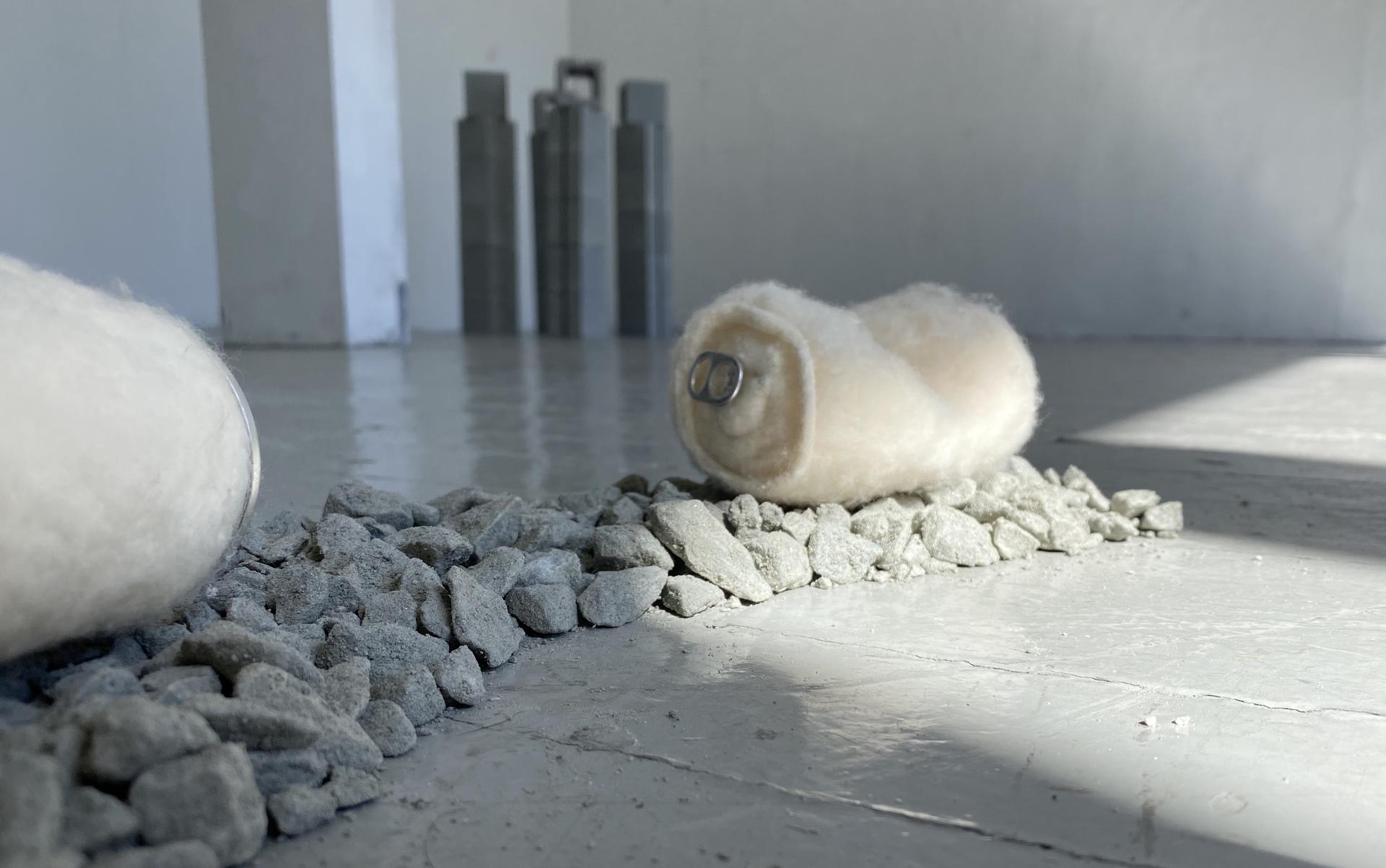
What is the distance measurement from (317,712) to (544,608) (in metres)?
0.47

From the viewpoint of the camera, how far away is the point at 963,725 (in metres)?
1.17

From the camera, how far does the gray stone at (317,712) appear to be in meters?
1.03

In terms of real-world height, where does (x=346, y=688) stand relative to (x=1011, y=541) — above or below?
above

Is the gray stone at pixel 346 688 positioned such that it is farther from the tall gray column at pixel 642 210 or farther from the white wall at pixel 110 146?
the tall gray column at pixel 642 210

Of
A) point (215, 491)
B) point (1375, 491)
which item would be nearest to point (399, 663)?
point (215, 491)

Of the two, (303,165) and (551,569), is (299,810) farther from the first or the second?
(303,165)

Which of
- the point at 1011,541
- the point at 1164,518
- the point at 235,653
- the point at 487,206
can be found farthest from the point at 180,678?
the point at 487,206

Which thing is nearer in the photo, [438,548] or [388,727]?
[388,727]

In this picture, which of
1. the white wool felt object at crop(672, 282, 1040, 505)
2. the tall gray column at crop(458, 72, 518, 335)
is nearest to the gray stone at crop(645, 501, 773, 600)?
the white wool felt object at crop(672, 282, 1040, 505)

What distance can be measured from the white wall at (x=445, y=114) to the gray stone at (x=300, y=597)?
867cm

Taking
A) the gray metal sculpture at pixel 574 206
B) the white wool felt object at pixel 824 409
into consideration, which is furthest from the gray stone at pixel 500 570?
the gray metal sculpture at pixel 574 206

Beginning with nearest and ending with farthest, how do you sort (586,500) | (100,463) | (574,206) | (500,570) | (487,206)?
(100,463) < (500,570) < (586,500) < (574,206) < (487,206)

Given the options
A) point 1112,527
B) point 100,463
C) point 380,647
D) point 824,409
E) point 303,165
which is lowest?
point 1112,527

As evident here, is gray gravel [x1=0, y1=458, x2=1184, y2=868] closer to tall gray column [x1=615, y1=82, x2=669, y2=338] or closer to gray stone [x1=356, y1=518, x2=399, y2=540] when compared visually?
gray stone [x1=356, y1=518, x2=399, y2=540]
